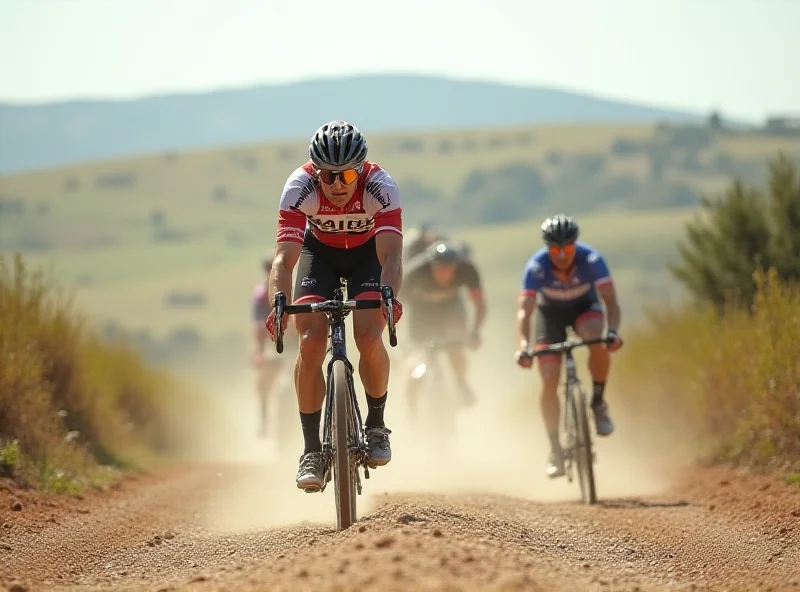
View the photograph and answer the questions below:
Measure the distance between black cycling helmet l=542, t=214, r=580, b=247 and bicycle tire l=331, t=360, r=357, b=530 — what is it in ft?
14.4

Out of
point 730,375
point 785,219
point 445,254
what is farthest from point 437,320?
point 785,219

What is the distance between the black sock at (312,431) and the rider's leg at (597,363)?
447cm

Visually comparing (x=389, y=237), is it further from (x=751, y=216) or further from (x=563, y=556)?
(x=751, y=216)

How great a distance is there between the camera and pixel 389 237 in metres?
8.98

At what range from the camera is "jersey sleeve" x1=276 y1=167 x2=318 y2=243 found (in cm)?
905

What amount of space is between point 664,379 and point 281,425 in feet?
17.9

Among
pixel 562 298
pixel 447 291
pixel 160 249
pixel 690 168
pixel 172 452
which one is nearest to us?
pixel 562 298

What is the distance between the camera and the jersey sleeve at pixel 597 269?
42.0ft

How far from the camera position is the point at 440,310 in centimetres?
1655

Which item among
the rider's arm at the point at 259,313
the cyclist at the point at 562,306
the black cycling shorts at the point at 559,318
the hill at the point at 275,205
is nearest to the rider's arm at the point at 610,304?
the cyclist at the point at 562,306

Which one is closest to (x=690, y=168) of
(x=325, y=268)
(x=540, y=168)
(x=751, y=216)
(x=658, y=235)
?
(x=540, y=168)

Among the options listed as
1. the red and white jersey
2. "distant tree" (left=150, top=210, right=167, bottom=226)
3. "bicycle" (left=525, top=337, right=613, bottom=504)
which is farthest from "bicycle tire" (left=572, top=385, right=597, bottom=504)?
"distant tree" (left=150, top=210, right=167, bottom=226)

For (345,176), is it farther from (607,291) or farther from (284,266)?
(607,291)

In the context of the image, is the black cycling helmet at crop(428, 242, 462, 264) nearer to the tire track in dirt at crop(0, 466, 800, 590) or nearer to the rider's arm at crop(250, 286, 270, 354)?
the rider's arm at crop(250, 286, 270, 354)
